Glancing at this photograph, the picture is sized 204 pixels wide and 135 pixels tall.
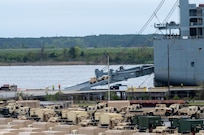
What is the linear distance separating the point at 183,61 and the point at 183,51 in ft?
2.86

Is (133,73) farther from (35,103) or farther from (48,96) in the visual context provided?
(35,103)

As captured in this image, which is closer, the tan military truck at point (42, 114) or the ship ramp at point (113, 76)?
the tan military truck at point (42, 114)

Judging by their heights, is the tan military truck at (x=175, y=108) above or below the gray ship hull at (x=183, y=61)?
below

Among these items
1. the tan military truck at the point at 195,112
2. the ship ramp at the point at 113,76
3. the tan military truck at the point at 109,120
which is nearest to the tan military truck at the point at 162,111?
the tan military truck at the point at 195,112

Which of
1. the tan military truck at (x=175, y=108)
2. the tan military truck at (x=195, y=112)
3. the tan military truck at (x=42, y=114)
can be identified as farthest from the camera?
the tan military truck at (x=175, y=108)

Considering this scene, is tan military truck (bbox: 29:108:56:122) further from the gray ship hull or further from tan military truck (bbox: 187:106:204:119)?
the gray ship hull

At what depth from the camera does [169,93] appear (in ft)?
256

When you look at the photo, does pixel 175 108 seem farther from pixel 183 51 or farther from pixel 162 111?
pixel 183 51

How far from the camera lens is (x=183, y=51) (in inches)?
3356

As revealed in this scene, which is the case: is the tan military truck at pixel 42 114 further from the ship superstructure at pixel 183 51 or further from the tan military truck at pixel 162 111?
the ship superstructure at pixel 183 51

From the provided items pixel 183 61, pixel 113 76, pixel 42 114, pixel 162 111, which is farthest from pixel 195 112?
pixel 113 76

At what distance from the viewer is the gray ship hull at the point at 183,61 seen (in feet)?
278

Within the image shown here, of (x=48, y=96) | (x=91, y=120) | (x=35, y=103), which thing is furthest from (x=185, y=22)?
(x=91, y=120)

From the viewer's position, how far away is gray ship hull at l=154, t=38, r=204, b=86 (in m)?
84.9
